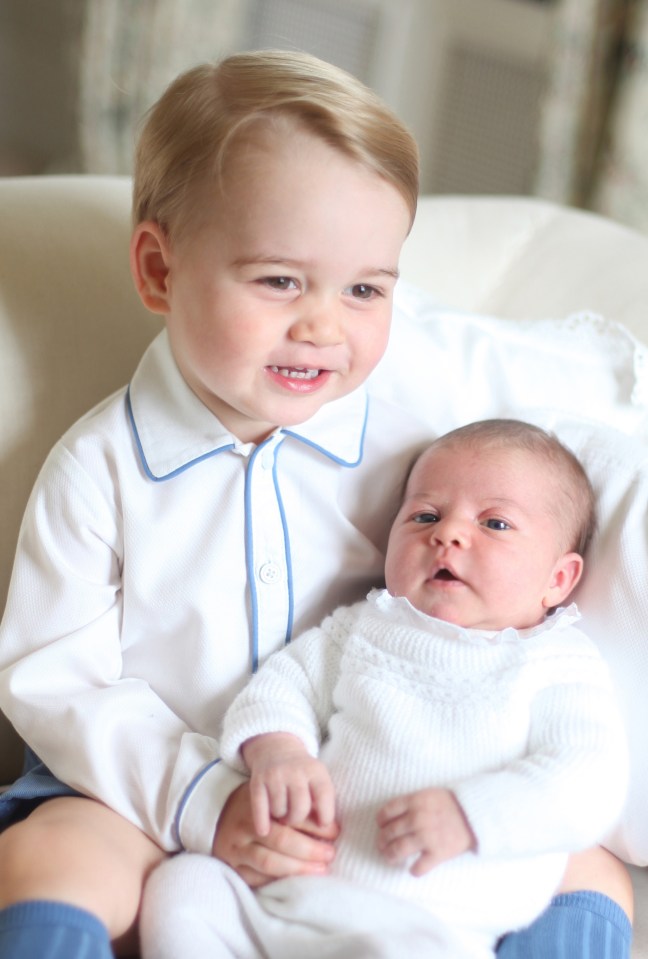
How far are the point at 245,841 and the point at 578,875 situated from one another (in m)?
0.32

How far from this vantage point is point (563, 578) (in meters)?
1.10

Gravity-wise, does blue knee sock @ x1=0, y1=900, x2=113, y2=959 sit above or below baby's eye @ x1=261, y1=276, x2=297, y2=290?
below

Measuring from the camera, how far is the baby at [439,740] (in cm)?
86

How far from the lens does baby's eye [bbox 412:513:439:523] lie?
3.58 ft

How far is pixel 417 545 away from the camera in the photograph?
1.06 metres

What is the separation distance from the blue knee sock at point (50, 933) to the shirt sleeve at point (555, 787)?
0.30 meters

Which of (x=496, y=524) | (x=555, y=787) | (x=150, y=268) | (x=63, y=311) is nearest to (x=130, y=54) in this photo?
(x=63, y=311)

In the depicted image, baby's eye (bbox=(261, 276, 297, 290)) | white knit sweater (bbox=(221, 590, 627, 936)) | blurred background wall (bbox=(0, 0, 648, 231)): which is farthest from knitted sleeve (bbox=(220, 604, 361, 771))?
blurred background wall (bbox=(0, 0, 648, 231))

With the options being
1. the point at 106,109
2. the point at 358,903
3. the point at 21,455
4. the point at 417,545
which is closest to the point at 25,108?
the point at 106,109

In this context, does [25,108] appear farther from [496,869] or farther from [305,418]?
[496,869]

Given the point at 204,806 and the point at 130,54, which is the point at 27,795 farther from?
the point at 130,54

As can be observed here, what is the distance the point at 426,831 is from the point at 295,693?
21cm

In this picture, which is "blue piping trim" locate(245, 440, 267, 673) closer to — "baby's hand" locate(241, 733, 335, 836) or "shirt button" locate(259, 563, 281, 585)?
"shirt button" locate(259, 563, 281, 585)

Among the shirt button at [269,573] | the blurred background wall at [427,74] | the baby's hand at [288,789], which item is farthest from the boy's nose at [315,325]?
the blurred background wall at [427,74]
